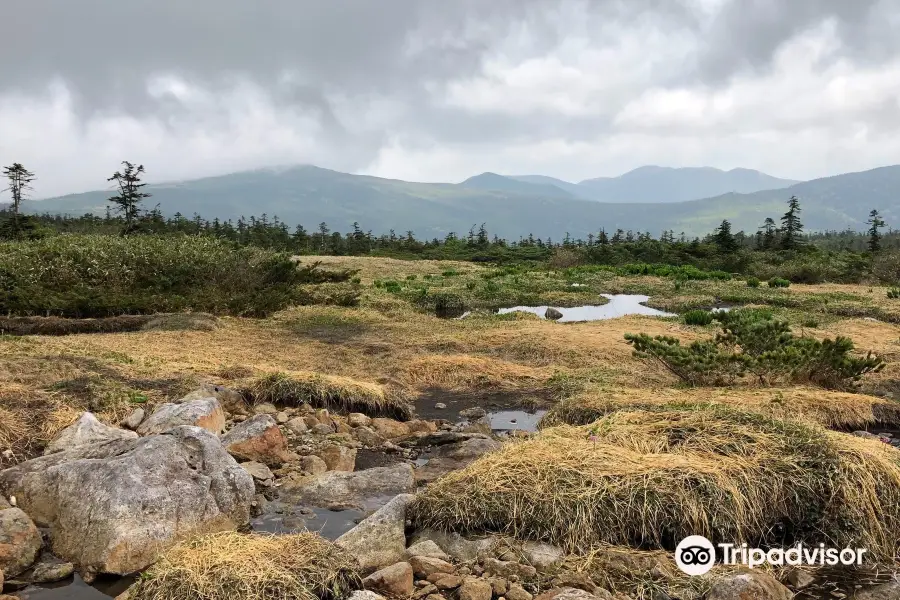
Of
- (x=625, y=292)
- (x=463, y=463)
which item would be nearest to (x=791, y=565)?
(x=463, y=463)

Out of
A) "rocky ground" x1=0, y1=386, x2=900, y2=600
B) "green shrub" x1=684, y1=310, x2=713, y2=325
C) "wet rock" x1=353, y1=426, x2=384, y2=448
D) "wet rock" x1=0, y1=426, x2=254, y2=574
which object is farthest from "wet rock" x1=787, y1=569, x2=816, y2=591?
"green shrub" x1=684, y1=310, x2=713, y2=325

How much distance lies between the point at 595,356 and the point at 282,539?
10.1 m

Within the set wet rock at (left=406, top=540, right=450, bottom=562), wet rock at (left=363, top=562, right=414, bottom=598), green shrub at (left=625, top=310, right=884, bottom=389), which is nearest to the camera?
wet rock at (left=363, top=562, right=414, bottom=598)

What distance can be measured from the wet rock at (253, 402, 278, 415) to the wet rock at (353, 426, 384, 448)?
1.24m

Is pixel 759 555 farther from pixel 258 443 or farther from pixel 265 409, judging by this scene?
pixel 265 409

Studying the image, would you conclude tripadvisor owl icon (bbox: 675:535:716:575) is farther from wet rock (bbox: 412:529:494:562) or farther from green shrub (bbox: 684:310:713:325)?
green shrub (bbox: 684:310:713:325)

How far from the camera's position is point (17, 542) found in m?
5.10

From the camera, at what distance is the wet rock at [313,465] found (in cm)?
743

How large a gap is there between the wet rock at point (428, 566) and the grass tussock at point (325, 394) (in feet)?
16.7

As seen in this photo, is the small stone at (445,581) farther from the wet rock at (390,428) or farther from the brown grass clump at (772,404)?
the brown grass clump at (772,404)

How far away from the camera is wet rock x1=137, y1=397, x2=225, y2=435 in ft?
24.8

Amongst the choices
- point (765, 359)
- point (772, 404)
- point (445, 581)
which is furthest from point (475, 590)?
point (765, 359)

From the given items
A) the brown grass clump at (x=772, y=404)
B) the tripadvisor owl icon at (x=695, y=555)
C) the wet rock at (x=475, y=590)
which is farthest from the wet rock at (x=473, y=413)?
the wet rock at (x=475, y=590)

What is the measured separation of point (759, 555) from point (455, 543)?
2490mm
